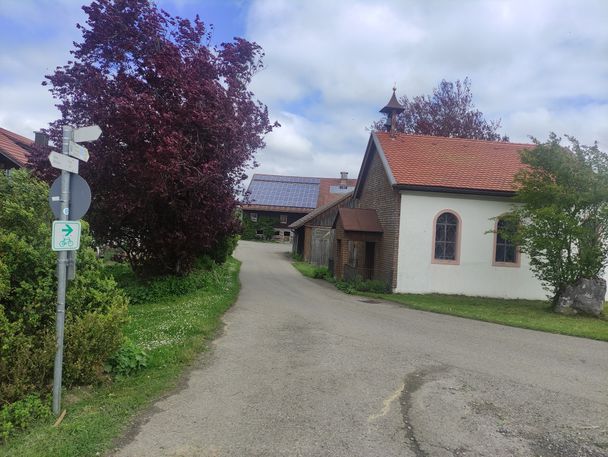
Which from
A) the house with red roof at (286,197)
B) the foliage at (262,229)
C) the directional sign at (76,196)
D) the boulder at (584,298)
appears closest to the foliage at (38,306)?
the directional sign at (76,196)

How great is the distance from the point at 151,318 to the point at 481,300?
11.5 metres

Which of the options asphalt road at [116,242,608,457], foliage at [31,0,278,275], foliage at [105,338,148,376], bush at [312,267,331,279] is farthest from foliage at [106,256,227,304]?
bush at [312,267,331,279]

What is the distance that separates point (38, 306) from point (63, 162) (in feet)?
5.39

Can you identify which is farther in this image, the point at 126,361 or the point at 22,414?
the point at 126,361

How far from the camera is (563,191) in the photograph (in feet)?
49.9

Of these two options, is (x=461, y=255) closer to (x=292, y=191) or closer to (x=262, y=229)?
(x=262, y=229)

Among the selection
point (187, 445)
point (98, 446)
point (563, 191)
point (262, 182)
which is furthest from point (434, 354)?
point (262, 182)

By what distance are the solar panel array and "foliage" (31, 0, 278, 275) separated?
48.4 meters

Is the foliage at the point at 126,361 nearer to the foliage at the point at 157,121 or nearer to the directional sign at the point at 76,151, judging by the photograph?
the directional sign at the point at 76,151

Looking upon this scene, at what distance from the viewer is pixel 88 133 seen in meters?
5.32

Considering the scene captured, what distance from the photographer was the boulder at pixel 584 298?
49.7 ft

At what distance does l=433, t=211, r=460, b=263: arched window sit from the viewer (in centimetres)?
1927

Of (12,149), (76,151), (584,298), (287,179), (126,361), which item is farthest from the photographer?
(287,179)

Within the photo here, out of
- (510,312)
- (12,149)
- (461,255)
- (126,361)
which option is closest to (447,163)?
(461,255)
